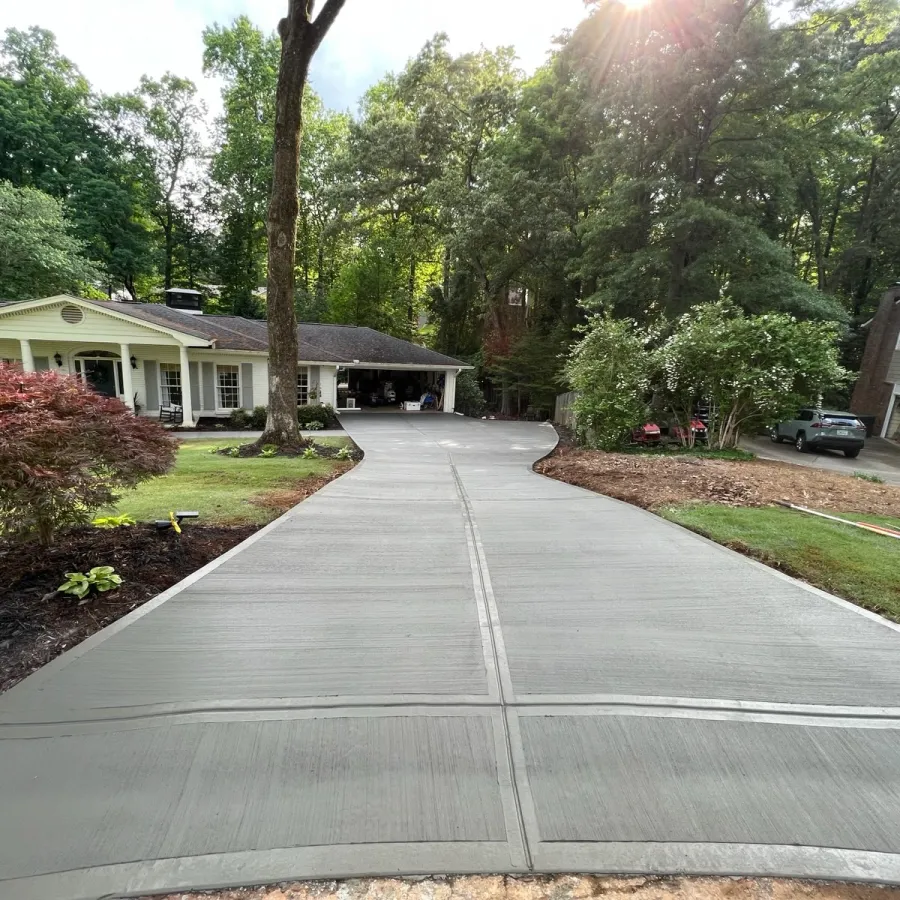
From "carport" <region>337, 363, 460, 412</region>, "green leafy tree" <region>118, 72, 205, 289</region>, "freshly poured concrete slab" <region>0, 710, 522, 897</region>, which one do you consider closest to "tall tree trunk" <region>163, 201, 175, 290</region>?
"green leafy tree" <region>118, 72, 205, 289</region>

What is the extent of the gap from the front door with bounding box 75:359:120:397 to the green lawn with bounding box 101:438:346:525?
27.9 ft

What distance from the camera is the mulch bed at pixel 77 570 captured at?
3094 mm

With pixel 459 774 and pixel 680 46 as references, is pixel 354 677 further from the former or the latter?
pixel 680 46

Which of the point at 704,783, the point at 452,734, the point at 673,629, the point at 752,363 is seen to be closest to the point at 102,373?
the point at 452,734

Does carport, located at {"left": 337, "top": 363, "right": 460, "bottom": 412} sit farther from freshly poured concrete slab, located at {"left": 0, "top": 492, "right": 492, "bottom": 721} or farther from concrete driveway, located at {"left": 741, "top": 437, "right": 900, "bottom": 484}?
freshly poured concrete slab, located at {"left": 0, "top": 492, "right": 492, "bottom": 721}

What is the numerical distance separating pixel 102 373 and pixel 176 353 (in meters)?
3.07

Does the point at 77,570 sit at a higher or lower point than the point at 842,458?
higher

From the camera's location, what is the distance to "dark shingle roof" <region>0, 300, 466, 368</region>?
17.6 m

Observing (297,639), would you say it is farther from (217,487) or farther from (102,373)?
(102,373)

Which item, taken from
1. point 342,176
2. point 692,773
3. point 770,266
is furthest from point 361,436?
point 342,176

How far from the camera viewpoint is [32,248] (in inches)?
715

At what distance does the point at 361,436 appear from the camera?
14.3m

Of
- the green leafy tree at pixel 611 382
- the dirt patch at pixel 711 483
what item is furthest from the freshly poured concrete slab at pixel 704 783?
the green leafy tree at pixel 611 382

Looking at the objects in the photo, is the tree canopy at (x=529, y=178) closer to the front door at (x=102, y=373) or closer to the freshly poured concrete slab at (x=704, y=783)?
the front door at (x=102, y=373)
